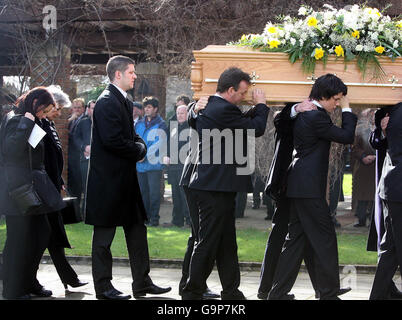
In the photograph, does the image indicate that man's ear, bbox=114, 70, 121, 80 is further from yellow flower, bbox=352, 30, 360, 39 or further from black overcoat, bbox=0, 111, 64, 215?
yellow flower, bbox=352, 30, 360, 39

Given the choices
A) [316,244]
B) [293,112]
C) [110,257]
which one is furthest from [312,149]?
[110,257]

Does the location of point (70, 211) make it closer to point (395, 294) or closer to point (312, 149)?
point (312, 149)

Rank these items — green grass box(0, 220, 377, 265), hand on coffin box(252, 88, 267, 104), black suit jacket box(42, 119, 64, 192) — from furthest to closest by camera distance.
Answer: green grass box(0, 220, 377, 265)
black suit jacket box(42, 119, 64, 192)
hand on coffin box(252, 88, 267, 104)

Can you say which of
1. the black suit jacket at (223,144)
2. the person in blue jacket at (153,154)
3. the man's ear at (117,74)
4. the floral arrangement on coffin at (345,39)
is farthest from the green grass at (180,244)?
the floral arrangement on coffin at (345,39)

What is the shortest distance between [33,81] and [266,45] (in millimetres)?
7835

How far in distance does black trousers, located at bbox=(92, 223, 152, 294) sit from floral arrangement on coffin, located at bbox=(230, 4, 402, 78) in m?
2.00

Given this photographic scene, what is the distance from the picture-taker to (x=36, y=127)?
6.40 metres

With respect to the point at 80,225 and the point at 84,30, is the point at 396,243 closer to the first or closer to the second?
the point at 80,225

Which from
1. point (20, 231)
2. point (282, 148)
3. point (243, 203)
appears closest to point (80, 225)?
point (243, 203)

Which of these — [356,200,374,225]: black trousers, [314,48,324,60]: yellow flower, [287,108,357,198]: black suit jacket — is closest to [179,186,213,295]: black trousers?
[287,108,357,198]: black suit jacket

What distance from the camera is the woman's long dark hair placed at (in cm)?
648

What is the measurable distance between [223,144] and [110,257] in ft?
4.75

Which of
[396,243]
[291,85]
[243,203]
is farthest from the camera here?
[243,203]
